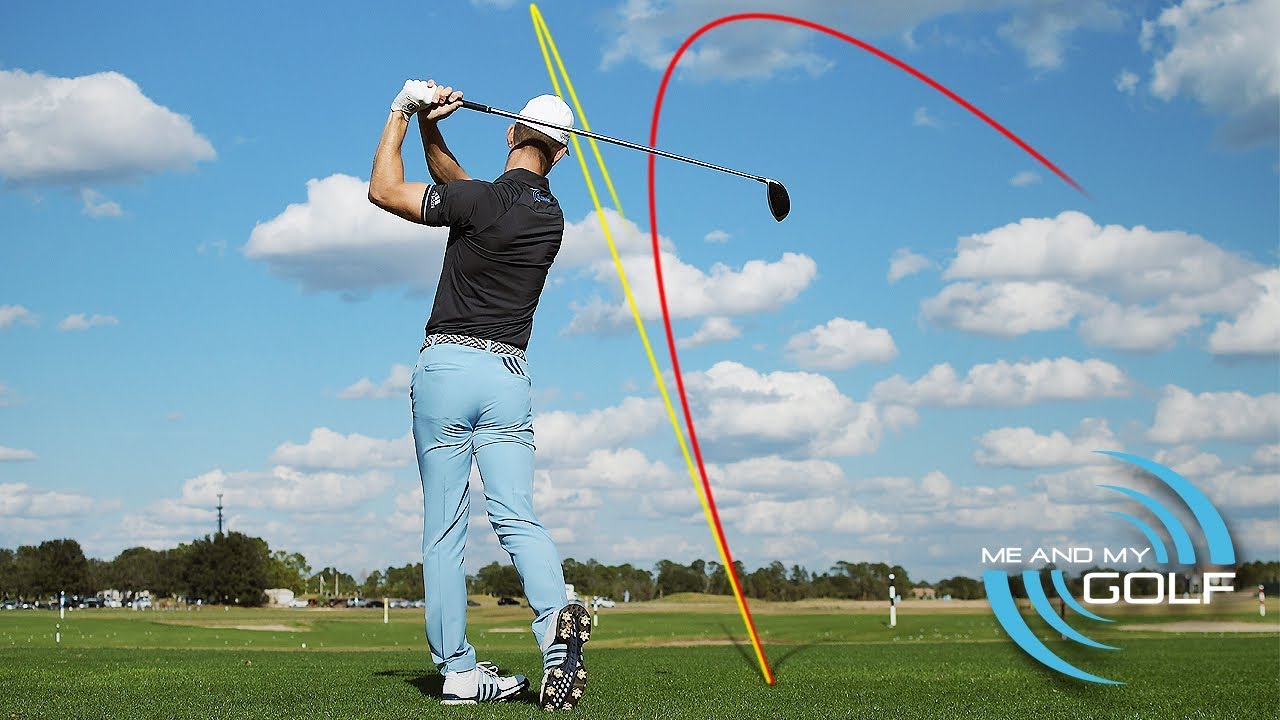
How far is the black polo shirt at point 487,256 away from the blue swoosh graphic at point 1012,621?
4112mm

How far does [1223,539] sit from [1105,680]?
114cm

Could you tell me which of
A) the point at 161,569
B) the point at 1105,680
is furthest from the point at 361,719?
the point at 161,569

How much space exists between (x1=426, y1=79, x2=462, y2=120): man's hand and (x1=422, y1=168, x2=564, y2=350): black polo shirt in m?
0.37

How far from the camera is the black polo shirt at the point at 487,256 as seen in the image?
17.1ft

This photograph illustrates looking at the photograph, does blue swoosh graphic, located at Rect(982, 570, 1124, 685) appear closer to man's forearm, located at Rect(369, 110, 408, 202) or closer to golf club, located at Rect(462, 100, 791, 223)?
golf club, located at Rect(462, 100, 791, 223)

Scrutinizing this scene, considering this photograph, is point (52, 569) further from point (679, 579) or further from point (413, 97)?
point (413, 97)

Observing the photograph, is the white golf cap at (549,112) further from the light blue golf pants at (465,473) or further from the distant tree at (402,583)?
the distant tree at (402,583)

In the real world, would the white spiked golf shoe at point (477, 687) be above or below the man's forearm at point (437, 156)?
below

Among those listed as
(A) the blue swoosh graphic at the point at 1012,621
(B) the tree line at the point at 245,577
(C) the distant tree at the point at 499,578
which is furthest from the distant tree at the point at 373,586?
(A) the blue swoosh graphic at the point at 1012,621

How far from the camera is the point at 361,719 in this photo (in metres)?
4.52

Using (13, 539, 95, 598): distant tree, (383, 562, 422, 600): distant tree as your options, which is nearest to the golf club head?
(383, 562, 422, 600): distant tree

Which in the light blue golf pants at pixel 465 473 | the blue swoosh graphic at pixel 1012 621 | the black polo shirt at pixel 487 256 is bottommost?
the blue swoosh graphic at pixel 1012 621

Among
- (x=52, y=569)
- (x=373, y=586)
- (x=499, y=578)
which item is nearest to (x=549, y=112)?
(x=499, y=578)

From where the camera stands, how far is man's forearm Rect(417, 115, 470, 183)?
5504 mm
